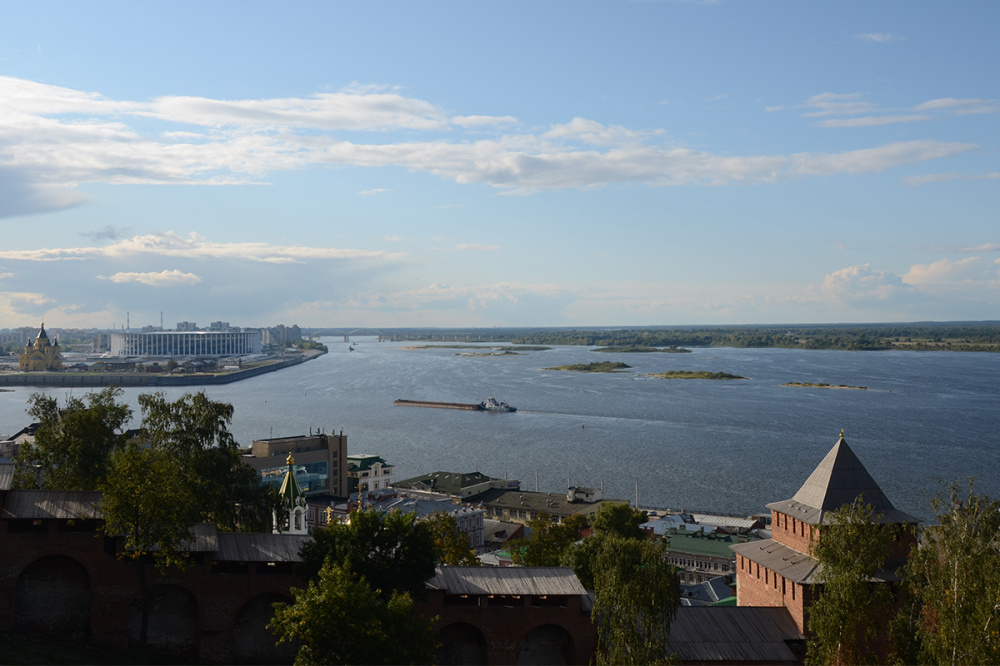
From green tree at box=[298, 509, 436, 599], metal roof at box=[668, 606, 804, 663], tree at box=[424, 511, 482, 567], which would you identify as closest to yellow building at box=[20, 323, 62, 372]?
tree at box=[424, 511, 482, 567]

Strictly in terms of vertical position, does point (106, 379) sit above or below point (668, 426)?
above

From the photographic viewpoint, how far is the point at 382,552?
51.4ft

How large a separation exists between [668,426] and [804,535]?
6323 cm

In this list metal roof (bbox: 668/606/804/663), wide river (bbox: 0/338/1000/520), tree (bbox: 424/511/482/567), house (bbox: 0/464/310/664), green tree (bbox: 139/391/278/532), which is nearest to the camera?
house (bbox: 0/464/310/664)

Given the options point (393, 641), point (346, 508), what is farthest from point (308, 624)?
point (346, 508)

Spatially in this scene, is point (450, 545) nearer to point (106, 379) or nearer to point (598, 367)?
point (598, 367)

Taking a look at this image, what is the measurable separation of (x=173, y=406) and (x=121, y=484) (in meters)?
8.65

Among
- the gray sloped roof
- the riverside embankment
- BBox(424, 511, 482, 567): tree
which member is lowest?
the riverside embankment

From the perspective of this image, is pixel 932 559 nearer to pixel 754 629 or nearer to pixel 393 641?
pixel 754 629

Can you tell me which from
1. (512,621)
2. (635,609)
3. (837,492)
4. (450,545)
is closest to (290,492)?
(450,545)

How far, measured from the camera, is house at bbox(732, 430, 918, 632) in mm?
17969

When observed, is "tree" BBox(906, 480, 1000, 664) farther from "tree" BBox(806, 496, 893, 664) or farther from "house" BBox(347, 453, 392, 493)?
"house" BBox(347, 453, 392, 493)

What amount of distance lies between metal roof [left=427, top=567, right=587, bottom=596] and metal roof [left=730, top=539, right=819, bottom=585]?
4.94 m

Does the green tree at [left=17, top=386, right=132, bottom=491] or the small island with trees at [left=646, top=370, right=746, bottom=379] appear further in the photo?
the small island with trees at [left=646, top=370, right=746, bottom=379]
